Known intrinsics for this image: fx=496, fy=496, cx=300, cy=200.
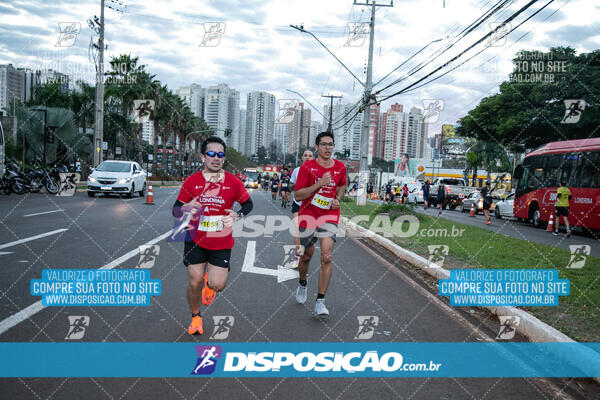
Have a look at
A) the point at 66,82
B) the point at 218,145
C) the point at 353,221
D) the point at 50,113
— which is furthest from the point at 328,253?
the point at 66,82

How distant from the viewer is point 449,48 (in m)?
14.9

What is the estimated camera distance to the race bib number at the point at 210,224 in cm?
456

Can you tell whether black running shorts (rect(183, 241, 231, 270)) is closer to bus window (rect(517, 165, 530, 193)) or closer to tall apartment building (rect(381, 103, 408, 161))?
bus window (rect(517, 165, 530, 193))

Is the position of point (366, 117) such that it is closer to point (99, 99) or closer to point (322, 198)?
point (99, 99)

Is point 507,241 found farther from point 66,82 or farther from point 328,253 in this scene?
point 66,82

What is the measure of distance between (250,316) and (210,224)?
122cm

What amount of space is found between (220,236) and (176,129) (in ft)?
203

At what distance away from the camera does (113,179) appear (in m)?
21.6

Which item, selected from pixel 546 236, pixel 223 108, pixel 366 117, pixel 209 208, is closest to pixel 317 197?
pixel 209 208

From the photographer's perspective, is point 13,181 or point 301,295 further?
point 13,181

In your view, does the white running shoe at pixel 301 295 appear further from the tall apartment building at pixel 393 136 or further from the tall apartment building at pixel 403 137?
the tall apartment building at pixel 403 137

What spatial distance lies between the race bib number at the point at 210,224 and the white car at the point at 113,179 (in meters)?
18.4

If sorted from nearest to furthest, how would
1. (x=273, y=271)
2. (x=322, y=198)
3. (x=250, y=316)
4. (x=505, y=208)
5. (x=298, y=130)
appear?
(x=250, y=316), (x=322, y=198), (x=273, y=271), (x=505, y=208), (x=298, y=130)

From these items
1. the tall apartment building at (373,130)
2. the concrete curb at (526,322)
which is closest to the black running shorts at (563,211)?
the concrete curb at (526,322)
